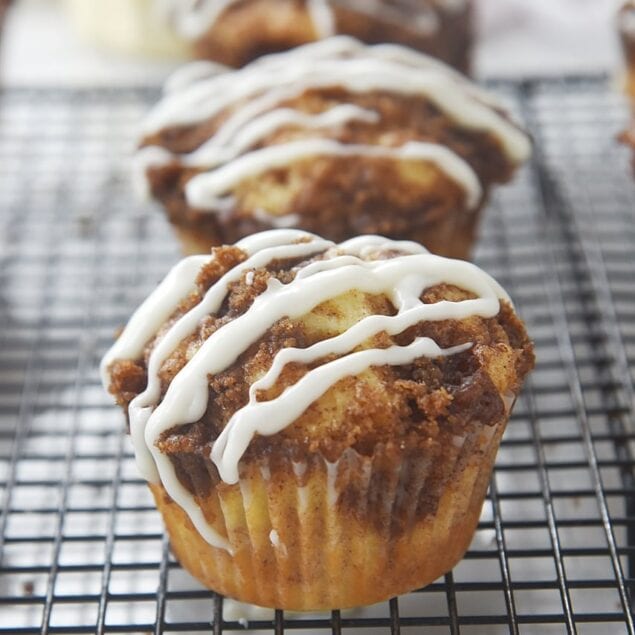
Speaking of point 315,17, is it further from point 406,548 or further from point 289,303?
point 406,548

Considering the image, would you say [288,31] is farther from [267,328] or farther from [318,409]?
[318,409]

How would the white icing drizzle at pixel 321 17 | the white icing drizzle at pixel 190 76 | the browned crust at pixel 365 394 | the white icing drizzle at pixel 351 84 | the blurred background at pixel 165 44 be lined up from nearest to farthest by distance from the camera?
the browned crust at pixel 365 394 < the white icing drizzle at pixel 351 84 < the white icing drizzle at pixel 190 76 < the white icing drizzle at pixel 321 17 < the blurred background at pixel 165 44

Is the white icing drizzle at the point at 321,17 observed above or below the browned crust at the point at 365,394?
below

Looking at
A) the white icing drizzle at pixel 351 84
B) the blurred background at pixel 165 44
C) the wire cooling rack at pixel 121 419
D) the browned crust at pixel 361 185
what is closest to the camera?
the wire cooling rack at pixel 121 419

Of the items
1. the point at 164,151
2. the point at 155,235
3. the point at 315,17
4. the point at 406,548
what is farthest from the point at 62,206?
the point at 406,548

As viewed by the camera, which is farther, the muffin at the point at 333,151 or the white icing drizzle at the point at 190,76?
the white icing drizzle at the point at 190,76

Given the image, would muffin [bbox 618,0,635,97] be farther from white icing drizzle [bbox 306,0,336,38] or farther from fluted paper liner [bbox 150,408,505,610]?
fluted paper liner [bbox 150,408,505,610]

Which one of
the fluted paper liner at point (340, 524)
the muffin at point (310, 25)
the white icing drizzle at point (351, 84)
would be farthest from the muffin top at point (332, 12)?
the fluted paper liner at point (340, 524)

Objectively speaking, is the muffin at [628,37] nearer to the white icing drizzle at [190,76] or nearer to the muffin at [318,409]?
the white icing drizzle at [190,76]
